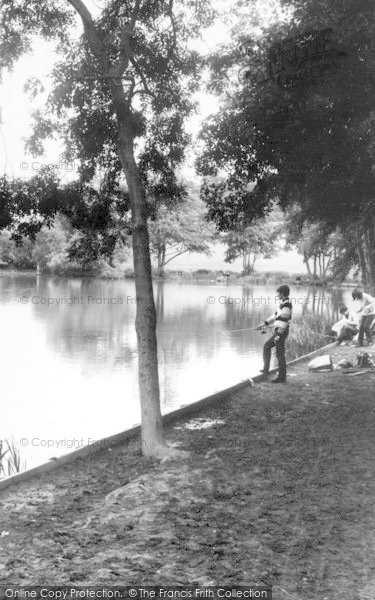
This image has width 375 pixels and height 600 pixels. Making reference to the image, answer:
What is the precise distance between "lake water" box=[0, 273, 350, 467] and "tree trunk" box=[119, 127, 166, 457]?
147cm

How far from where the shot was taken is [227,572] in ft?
16.1

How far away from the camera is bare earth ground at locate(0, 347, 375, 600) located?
492 cm

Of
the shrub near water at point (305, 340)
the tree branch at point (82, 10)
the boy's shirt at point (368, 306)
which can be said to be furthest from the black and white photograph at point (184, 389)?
the shrub near water at point (305, 340)

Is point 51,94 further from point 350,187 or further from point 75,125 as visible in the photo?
point 350,187

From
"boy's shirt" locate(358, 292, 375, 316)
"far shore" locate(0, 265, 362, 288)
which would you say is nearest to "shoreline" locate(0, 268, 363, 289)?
"far shore" locate(0, 265, 362, 288)

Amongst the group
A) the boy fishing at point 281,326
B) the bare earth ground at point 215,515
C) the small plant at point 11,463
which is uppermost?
the boy fishing at point 281,326

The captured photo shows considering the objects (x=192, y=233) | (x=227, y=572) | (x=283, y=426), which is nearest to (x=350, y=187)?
(x=283, y=426)

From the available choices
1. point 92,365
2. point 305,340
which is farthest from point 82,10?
point 305,340

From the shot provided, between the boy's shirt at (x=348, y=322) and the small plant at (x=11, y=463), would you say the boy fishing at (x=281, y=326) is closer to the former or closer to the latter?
the small plant at (x=11, y=463)

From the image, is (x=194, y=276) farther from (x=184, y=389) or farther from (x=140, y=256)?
(x=140, y=256)

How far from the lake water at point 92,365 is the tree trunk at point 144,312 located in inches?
58.0

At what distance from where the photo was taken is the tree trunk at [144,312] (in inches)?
325

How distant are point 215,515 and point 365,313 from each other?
41.5 feet

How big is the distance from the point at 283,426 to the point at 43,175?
16.6 feet
